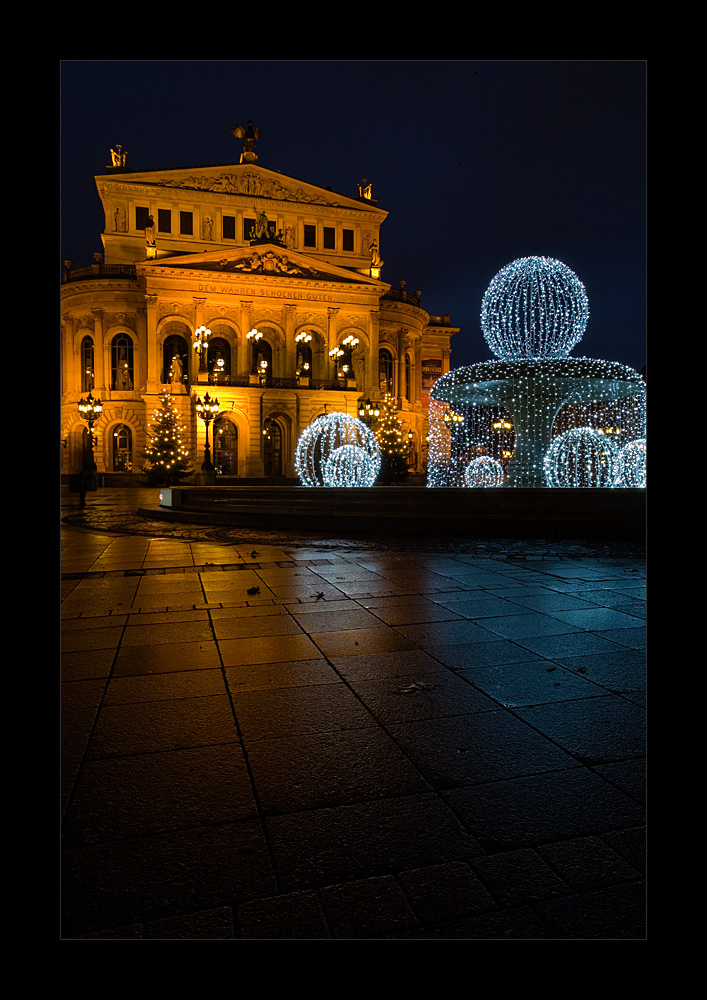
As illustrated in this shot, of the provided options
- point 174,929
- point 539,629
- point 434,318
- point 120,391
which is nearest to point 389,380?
point 434,318

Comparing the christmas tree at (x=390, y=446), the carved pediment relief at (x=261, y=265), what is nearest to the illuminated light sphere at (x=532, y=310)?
the christmas tree at (x=390, y=446)

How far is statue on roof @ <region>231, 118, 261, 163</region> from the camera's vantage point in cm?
4872

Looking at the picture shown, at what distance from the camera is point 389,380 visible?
168ft

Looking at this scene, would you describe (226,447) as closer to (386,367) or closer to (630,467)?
(386,367)

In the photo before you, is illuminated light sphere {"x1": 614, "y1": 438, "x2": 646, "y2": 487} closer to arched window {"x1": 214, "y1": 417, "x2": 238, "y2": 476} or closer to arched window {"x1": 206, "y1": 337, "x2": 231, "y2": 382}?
arched window {"x1": 214, "y1": 417, "x2": 238, "y2": 476}

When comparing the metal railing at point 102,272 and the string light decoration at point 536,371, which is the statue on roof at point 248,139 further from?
the string light decoration at point 536,371

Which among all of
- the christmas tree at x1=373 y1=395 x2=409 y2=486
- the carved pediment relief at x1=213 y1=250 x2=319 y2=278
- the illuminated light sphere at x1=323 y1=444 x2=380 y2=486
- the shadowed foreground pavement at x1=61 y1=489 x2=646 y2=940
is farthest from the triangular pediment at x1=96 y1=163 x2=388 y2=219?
the shadowed foreground pavement at x1=61 y1=489 x2=646 y2=940

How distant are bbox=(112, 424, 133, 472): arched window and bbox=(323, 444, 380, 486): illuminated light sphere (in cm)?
2558

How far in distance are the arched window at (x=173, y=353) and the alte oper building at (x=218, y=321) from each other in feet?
0.27

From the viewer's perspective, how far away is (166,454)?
119 feet

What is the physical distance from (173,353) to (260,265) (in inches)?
344

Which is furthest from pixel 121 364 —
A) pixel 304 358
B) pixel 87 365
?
pixel 304 358

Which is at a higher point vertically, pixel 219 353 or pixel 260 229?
pixel 260 229

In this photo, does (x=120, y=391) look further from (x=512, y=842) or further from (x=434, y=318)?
(x=512, y=842)
